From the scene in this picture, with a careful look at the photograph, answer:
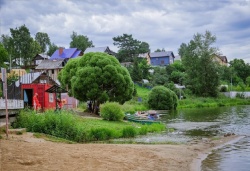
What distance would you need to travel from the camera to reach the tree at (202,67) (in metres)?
77.6

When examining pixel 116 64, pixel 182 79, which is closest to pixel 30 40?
pixel 182 79

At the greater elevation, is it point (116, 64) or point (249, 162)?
point (116, 64)

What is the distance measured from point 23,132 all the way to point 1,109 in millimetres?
2571

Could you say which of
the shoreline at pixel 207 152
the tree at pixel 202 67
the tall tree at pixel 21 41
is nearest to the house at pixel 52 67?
the tall tree at pixel 21 41

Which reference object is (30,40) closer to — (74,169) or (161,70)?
(161,70)

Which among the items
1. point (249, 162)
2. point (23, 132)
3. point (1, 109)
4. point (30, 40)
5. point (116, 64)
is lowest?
point (249, 162)

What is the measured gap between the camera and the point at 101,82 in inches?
1436

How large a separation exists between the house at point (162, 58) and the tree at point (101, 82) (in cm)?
8526

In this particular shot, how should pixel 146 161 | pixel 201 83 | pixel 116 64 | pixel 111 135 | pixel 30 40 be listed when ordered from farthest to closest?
pixel 30 40
pixel 201 83
pixel 116 64
pixel 111 135
pixel 146 161

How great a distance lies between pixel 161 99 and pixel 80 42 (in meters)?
57.1

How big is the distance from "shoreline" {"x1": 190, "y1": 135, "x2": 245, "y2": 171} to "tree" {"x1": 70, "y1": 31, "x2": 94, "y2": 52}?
88919 mm

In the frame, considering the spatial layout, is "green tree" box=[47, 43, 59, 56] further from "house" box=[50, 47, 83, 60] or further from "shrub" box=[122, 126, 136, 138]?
"shrub" box=[122, 126, 136, 138]

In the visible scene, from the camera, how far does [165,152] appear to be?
16.2 m

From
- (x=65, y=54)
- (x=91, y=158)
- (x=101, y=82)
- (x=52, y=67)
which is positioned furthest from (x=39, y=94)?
(x=65, y=54)
